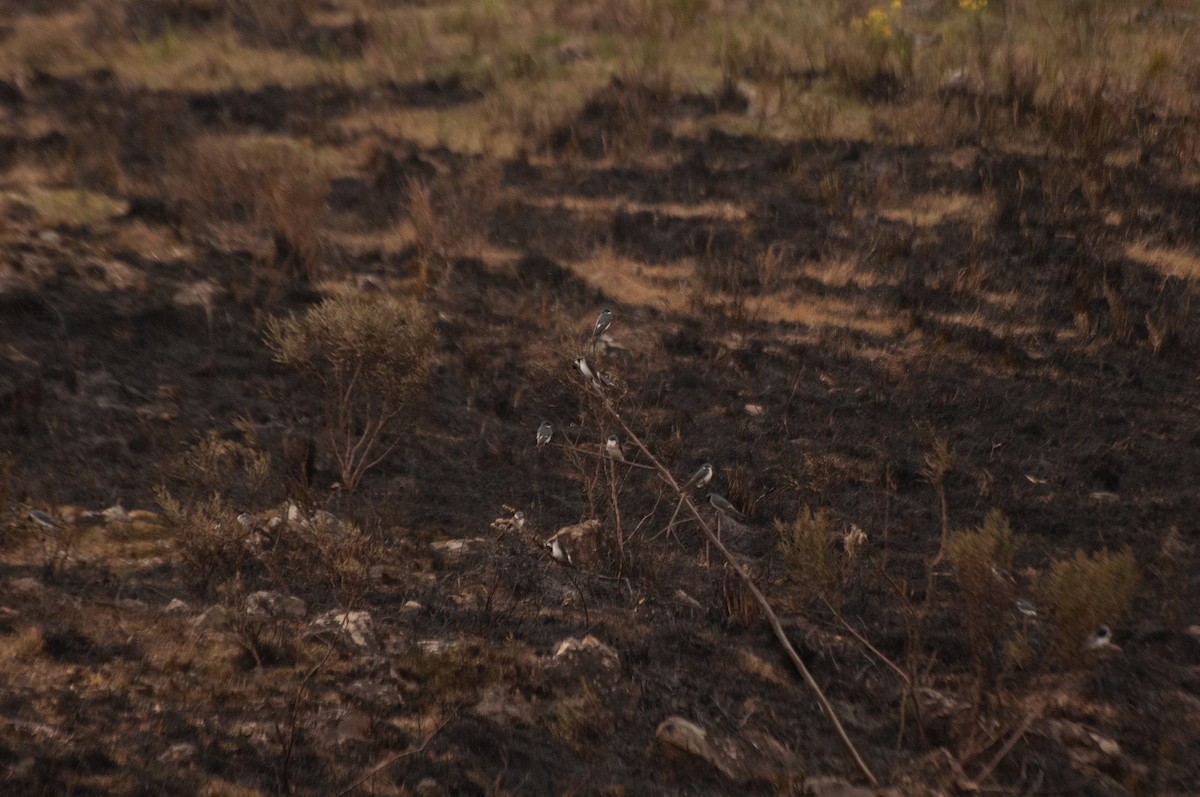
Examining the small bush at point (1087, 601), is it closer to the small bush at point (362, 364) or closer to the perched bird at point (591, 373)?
the perched bird at point (591, 373)

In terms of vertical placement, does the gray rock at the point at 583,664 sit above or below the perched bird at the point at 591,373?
below

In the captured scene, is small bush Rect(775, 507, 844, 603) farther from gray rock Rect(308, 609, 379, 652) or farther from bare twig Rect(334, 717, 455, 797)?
gray rock Rect(308, 609, 379, 652)

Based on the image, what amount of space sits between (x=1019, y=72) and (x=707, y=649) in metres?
6.36

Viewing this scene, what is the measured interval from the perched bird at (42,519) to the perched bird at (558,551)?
78.1 inches

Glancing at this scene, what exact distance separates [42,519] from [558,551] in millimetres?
2039

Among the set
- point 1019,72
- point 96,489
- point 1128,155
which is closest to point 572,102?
point 1019,72

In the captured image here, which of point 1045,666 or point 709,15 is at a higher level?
point 709,15

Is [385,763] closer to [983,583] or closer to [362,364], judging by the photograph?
[983,583]

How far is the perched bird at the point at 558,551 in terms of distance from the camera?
409cm

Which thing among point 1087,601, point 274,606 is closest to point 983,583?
point 1087,601

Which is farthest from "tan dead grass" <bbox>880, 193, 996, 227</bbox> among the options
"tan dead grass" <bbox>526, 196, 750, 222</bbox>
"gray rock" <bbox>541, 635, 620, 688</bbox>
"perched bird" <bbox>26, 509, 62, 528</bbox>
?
"perched bird" <bbox>26, 509, 62, 528</bbox>

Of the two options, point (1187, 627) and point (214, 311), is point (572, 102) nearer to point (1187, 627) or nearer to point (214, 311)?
point (214, 311)

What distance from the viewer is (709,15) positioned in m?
10.2

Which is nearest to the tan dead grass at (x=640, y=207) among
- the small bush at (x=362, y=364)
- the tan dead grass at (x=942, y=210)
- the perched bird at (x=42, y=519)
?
the tan dead grass at (x=942, y=210)
